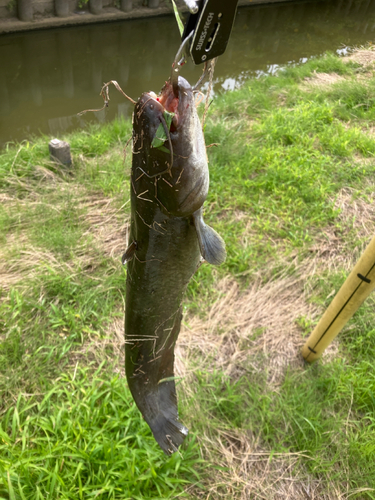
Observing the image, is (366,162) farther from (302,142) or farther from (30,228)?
(30,228)

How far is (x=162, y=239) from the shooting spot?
49.7 inches

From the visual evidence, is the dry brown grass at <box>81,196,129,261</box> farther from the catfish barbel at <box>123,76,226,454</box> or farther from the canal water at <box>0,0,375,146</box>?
the canal water at <box>0,0,375,146</box>

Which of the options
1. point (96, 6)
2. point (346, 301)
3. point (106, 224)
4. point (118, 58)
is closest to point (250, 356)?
point (346, 301)

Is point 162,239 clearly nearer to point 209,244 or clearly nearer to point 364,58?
point 209,244

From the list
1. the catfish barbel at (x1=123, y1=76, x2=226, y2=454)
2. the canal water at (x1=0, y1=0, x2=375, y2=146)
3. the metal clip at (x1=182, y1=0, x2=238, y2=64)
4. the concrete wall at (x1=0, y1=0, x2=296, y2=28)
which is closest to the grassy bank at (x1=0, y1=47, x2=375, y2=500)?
the catfish barbel at (x1=123, y1=76, x2=226, y2=454)

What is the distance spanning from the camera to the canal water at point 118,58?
6984mm

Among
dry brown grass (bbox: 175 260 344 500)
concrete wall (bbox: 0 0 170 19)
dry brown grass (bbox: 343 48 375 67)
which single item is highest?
dry brown grass (bbox: 343 48 375 67)

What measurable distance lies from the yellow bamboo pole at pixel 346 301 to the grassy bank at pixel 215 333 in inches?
10.4

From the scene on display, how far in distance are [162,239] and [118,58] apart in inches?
388

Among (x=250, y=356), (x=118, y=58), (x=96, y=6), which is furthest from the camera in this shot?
(x=96, y=6)

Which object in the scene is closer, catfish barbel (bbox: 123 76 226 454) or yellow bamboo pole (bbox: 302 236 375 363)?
catfish barbel (bbox: 123 76 226 454)

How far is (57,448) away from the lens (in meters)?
1.99

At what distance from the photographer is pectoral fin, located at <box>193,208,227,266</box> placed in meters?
1.19

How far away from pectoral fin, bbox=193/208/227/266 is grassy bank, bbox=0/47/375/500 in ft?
4.18
